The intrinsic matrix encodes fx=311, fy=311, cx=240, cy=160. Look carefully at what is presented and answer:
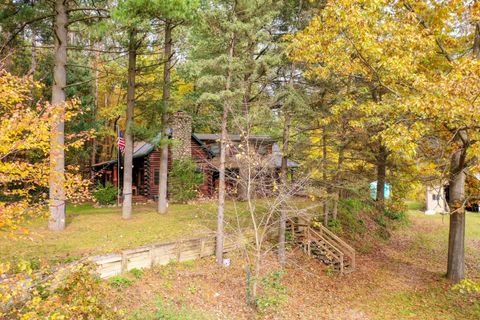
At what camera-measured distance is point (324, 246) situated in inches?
536

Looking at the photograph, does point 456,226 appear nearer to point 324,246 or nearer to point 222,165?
point 324,246

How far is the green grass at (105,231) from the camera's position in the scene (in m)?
9.62

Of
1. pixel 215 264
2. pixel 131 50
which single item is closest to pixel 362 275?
pixel 215 264

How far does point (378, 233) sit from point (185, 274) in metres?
13.0

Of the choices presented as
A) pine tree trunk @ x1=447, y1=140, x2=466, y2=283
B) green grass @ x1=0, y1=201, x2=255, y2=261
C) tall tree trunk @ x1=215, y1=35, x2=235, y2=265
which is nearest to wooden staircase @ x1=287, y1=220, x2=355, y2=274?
green grass @ x1=0, y1=201, x2=255, y2=261

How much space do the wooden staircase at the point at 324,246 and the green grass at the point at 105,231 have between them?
2.75 meters

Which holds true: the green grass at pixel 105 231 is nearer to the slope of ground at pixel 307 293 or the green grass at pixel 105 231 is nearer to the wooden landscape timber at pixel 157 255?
the wooden landscape timber at pixel 157 255

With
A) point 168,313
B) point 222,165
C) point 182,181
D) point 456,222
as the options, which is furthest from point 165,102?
point 456,222

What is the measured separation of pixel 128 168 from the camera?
14.2 metres

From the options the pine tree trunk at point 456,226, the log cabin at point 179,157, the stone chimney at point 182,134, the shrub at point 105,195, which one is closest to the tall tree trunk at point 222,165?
the log cabin at point 179,157

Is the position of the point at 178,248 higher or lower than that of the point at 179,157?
lower

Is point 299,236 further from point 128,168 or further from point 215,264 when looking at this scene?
point 128,168

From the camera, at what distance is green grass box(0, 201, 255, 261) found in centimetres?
962

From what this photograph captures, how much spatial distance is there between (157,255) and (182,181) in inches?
368
